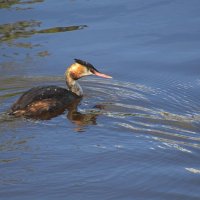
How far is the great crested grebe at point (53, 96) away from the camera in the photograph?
35.6 feet

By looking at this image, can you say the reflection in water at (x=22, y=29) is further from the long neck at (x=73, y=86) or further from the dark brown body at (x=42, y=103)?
the dark brown body at (x=42, y=103)

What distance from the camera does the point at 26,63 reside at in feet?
43.4

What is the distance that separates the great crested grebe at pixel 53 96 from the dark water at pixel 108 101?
0.22 m

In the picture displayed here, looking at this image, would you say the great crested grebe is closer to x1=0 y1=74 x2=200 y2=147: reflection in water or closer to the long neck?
the long neck

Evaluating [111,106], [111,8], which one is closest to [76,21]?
[111,8]

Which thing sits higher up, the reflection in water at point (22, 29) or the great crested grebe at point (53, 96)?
the reflection in water at point (22, 29)

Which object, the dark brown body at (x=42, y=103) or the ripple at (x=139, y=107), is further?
the dark brown body at (x=42, y=103)

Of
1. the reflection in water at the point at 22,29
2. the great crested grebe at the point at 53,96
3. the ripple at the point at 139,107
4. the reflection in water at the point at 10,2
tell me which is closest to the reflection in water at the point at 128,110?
the ripple at the point at 139,107

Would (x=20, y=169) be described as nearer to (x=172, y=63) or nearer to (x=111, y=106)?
(x=111, y=106)

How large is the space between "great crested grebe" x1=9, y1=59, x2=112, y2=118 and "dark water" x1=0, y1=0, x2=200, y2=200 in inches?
8.7

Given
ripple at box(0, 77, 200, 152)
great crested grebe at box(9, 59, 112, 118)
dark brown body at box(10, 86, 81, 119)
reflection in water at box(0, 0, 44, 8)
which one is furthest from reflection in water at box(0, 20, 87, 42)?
dark brown body at box(10, 86, 81, 119)

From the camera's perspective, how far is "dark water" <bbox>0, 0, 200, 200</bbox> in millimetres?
8469

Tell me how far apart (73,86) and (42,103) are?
1.10 metres

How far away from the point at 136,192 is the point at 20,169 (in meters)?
1.45
